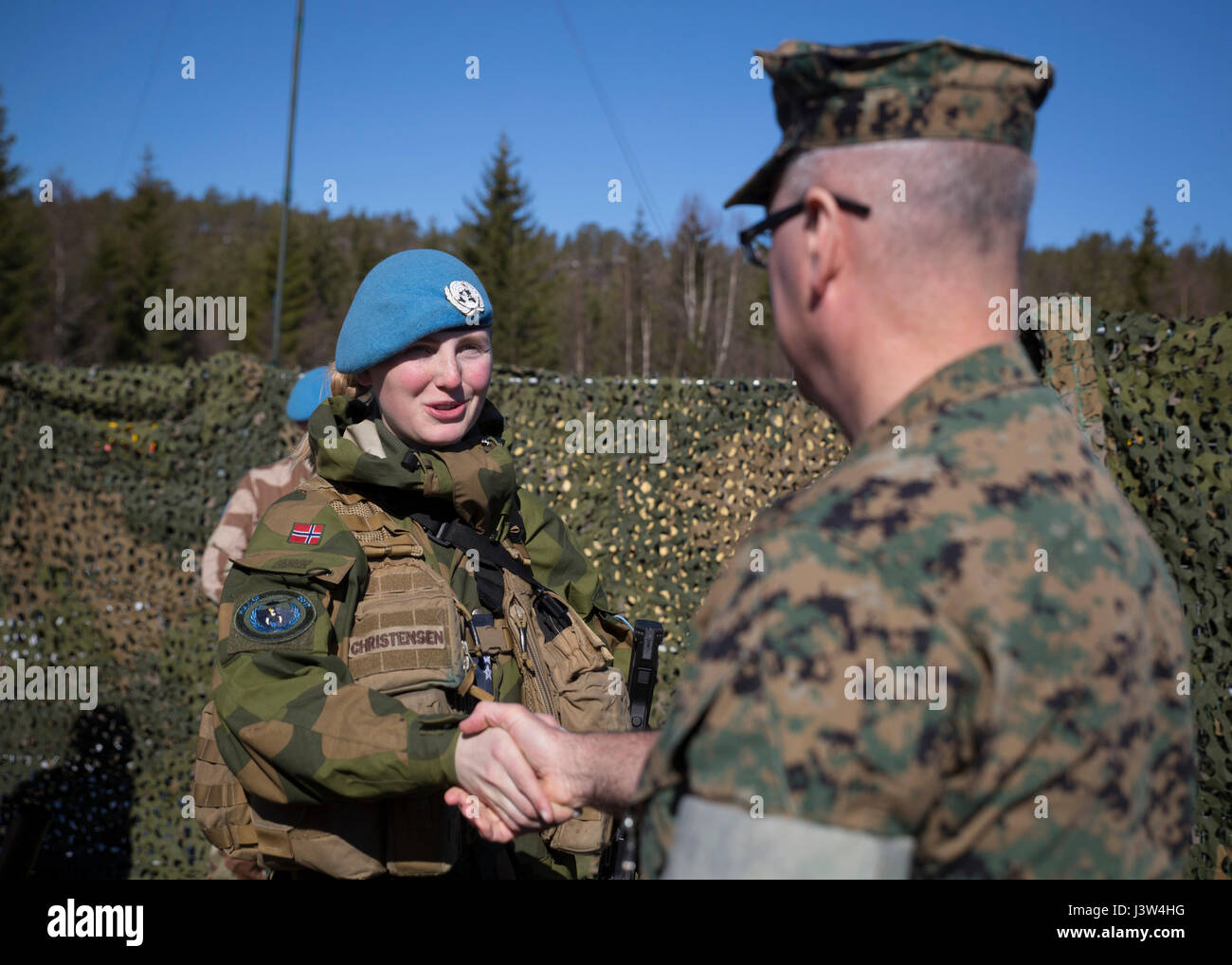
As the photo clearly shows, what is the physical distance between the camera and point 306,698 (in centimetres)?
203

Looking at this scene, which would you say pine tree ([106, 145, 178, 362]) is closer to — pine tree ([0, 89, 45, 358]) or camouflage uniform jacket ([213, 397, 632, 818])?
pine tree ([0, 89, 45, 358])

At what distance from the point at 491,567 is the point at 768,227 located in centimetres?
158

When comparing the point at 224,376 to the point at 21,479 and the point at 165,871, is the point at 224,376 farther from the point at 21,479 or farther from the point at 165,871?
the point at 165,871

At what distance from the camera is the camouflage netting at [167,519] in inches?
218

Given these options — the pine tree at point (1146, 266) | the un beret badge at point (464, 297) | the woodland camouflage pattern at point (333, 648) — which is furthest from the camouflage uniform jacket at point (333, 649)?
the pine tree at point (1146, 266)

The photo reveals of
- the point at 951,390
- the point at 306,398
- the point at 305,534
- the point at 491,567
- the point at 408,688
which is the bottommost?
the point at 408,688

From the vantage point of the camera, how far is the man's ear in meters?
1.24

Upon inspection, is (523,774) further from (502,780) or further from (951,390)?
(951,390)

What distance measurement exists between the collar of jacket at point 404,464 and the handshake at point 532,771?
2.43 ft

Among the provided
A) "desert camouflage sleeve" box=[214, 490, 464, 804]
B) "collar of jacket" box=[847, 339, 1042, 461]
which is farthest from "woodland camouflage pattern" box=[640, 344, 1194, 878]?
"desert camouflage sleeve" box=[214, 490, 464, 804]

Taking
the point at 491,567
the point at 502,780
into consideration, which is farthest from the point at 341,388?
the point at 502,780

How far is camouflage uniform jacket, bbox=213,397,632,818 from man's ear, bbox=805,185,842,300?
129cm

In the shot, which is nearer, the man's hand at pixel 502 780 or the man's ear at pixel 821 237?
the man's ear at pixel 821 237

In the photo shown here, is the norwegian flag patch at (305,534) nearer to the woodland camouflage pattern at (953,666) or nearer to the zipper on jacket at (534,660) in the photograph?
the zipper on jacket at (534,660)
